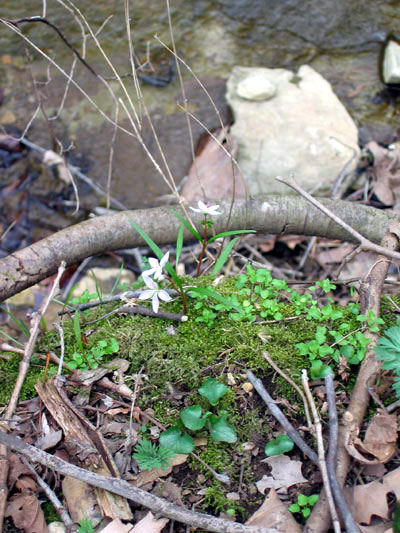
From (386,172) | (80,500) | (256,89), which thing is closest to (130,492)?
(80,500)

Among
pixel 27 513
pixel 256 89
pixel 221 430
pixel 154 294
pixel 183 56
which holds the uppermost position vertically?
pixel 183 56

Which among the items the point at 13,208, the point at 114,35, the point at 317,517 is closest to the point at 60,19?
the point at 114,35

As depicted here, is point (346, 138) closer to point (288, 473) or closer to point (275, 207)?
point (275, 207)

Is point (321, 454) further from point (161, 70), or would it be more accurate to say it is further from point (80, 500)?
point (161, 70)

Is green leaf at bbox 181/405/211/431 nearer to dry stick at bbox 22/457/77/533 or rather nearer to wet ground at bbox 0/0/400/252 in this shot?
dry stick at bbox 22/457/77/533

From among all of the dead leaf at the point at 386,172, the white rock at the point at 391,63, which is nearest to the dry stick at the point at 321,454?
the dead leaf at the point at 386,172

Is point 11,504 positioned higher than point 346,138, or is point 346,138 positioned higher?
point 346,138

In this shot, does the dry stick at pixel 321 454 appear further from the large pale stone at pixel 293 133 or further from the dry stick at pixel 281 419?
the large pale stone at pixel 293 133
